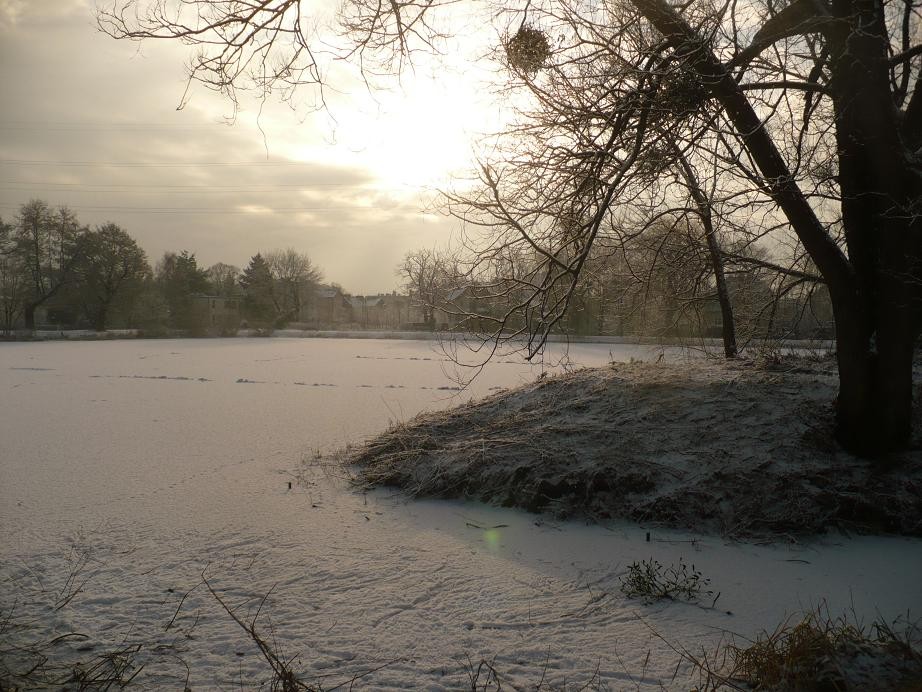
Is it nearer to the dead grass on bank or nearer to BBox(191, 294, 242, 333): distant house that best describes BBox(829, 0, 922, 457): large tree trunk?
the dead grass on bank

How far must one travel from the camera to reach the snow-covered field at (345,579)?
10.2 feet

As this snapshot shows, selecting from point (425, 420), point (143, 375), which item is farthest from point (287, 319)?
point (425, 420)

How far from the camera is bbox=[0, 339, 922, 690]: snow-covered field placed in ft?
10.2

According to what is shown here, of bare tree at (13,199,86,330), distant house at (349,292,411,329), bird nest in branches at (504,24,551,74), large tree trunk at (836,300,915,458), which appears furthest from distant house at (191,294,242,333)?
large tree trunk at (836,300,915,458)

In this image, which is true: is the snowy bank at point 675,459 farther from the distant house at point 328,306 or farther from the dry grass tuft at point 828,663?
the distant house at point 328,306

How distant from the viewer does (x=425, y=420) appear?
787 centimetres

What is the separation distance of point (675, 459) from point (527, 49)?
3.69 meters

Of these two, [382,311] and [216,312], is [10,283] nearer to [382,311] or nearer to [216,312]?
[216,312]

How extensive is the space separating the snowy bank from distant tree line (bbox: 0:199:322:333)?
1467 inches

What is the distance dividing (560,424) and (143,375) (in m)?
13.9

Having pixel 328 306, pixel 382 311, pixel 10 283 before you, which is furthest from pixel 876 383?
pixel 382 311

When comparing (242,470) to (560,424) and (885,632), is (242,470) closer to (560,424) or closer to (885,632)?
(560,424)

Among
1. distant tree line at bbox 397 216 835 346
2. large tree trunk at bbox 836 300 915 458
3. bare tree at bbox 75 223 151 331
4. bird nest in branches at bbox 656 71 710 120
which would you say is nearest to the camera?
bird nest in branches at bbox 656 71 710 120

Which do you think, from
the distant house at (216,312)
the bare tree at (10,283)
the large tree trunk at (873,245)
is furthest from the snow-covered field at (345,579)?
the distant house at (216,312)
